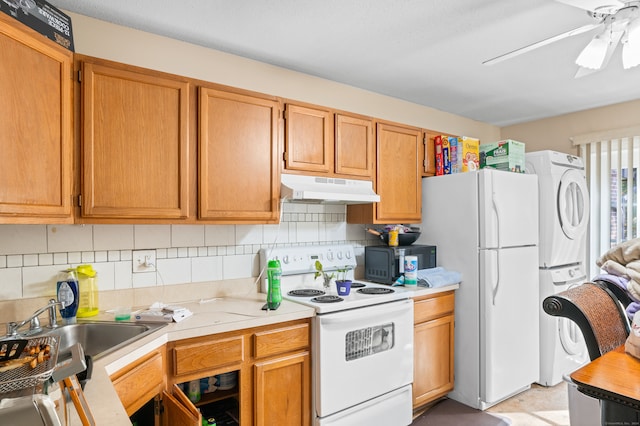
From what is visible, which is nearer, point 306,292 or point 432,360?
point 306,292

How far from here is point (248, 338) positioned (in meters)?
1.95

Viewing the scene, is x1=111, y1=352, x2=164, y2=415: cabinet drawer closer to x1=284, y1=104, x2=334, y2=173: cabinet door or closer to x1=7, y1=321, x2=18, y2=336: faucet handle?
x1=7, y1=321, x2=18, y2=336: faucet handle

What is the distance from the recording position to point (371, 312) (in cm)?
232

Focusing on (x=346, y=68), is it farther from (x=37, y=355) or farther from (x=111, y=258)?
(x=37, y=355)

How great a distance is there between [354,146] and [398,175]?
0.47 metres

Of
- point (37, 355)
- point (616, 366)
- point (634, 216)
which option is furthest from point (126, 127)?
point (634, 216)

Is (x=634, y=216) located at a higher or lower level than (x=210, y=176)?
lower

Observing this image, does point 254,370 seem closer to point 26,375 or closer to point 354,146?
point 26,375

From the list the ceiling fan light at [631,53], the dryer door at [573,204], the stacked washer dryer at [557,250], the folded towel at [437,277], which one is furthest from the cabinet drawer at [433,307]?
the ceiling fan light at [631,53]

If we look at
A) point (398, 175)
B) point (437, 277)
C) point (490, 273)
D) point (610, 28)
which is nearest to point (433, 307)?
point (437, 277)

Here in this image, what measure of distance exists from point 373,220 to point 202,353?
5.04 feet

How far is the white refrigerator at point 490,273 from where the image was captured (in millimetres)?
2791

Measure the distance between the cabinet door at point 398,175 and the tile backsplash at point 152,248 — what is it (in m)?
0.38

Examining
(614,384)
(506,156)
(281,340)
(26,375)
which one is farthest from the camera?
(506,156)
